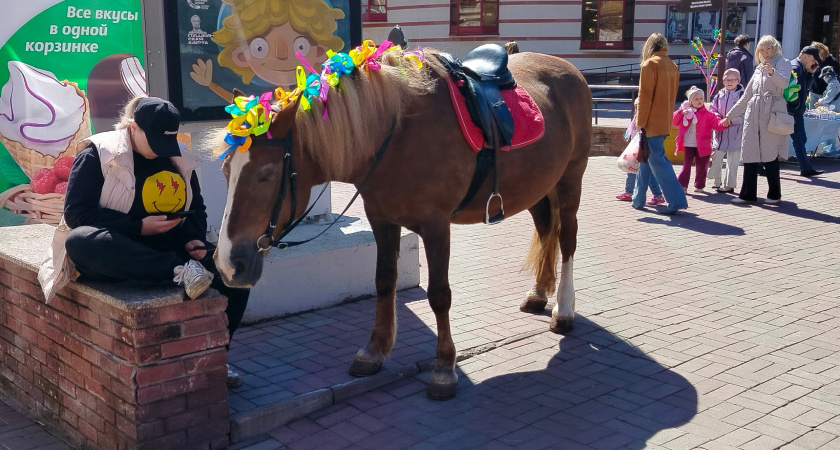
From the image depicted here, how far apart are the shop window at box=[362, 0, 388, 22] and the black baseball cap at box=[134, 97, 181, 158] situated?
2608cm

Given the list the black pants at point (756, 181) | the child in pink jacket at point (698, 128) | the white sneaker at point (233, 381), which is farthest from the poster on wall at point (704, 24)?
the white sneaker at point (233, 381)

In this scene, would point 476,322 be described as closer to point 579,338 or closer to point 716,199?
point 579,338

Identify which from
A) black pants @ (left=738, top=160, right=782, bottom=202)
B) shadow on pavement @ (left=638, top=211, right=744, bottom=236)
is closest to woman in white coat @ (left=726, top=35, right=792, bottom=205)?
black pants @ (left=738, top=160, right=782, bottom=202)

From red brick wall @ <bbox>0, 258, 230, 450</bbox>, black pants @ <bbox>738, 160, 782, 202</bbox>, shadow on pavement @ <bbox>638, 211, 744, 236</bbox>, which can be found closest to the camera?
red brick wall @ <bbox>0, 258, 230, 450</bbox>

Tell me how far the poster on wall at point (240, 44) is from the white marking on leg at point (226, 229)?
2293mm

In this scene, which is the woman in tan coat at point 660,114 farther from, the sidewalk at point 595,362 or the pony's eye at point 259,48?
the pony's eye at point 259,48

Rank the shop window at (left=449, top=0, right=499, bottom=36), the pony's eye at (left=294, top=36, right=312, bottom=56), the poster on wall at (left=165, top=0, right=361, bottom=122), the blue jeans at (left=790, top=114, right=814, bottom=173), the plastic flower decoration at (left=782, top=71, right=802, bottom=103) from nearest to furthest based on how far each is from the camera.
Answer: the poster on wall at (left=165, top=0, right=361, bottom=122), the pony's eye at (left=294, top=36, right=312, bottom=56), the plastic flower decoration at (left=782, top=71, right=802, bottom=103), the blue jeans at (left=790, top=114, right=814, bottom=173), the shop window at (left=449, top=0, right=499, bottom=36)

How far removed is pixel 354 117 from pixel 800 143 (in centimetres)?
998

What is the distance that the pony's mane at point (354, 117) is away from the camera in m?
3.88

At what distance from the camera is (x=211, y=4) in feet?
19.3

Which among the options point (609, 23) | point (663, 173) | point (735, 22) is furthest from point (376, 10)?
point (663, 173)

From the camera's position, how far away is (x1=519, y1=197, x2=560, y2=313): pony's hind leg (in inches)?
231

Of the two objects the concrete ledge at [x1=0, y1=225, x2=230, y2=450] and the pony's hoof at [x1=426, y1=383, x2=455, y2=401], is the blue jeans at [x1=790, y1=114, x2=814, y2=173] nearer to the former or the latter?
the pony's hoof at [x1=426, y1=383, x2=455, y2=401]

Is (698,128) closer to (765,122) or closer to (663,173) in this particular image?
(765,122)
